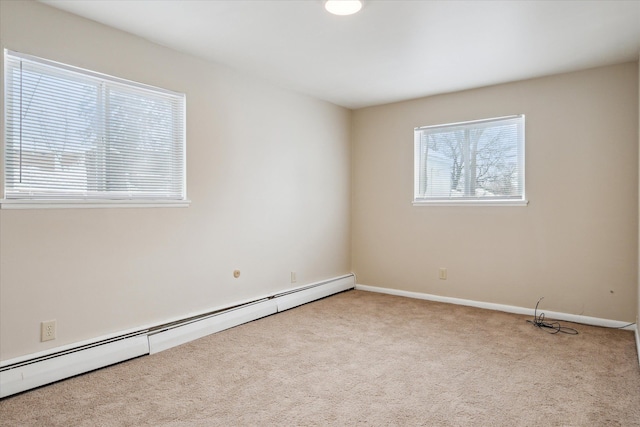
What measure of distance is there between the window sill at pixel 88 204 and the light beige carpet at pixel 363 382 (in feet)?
3.68

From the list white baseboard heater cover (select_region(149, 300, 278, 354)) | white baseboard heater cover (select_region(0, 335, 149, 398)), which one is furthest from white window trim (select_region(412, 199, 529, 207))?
white baseboard heater cover (select_region(0, 335, 149, 398))

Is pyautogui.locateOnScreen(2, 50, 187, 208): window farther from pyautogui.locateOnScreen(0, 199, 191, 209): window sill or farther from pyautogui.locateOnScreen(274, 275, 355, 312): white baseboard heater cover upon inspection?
pyautogui.locateOnScreen(274, 275, 355, 312): white baseboard heater cover

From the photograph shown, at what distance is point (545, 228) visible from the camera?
3.95 metres

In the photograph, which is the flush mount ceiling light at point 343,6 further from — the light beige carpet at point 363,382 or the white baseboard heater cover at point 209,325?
the white baseboard heater cover at point 209,325

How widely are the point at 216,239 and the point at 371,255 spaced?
231 centimetres

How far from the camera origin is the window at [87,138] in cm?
245

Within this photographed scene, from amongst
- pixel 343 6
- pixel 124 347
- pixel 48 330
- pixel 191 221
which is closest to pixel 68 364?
pixel 48 330

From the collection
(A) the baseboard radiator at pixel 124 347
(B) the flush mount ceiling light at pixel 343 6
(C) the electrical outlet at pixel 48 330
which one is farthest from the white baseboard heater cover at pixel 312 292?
(B) the flush mount ceiling light at pixel 343 6

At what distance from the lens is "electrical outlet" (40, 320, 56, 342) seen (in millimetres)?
2520

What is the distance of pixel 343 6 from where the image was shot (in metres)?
2.52

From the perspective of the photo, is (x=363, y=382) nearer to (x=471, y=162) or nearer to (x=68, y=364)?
(x=68, y=364)

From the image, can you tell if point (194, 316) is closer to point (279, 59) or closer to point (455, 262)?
point (279, 59)

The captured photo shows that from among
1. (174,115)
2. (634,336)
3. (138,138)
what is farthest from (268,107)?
(634,336)

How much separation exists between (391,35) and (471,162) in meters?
2.02
